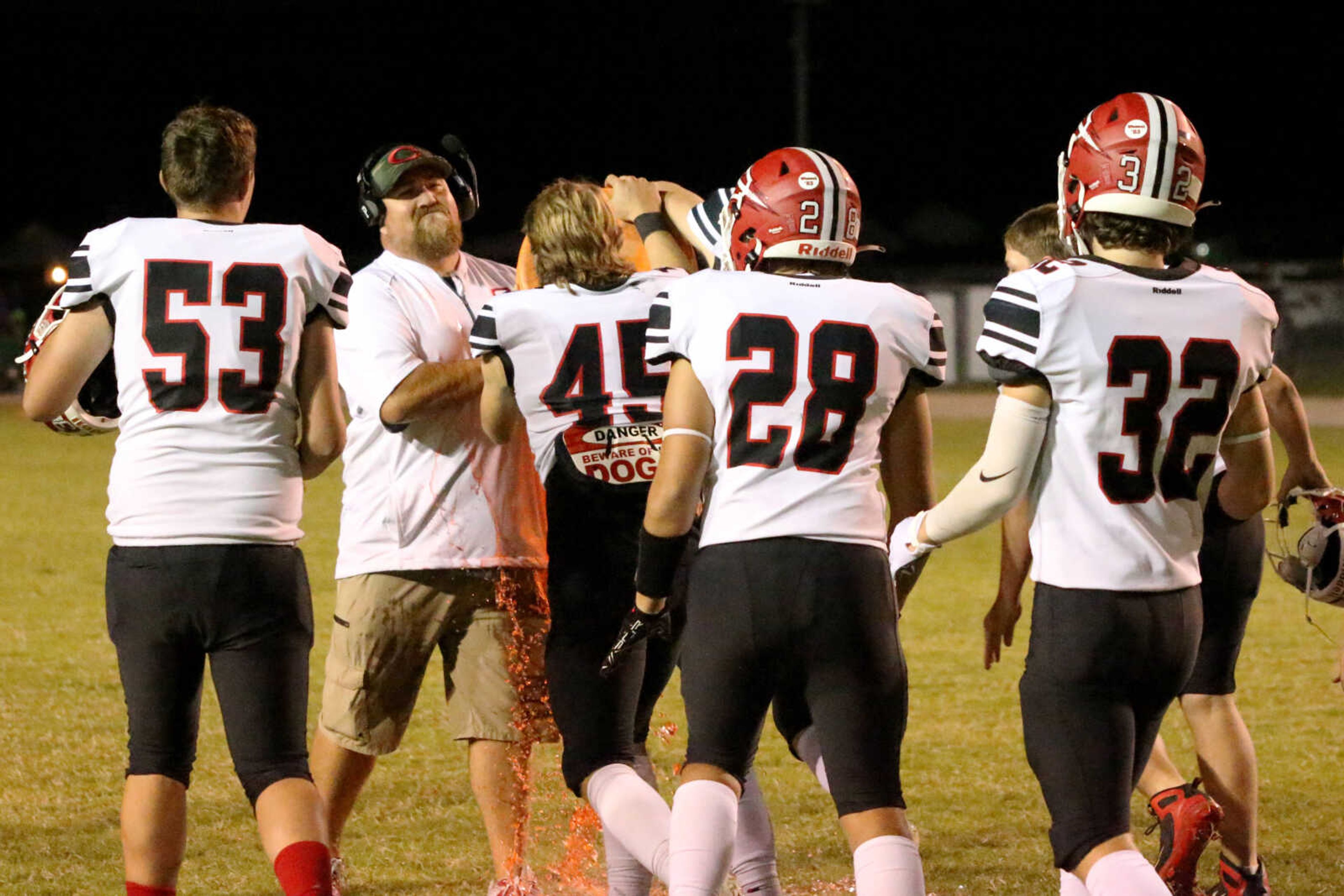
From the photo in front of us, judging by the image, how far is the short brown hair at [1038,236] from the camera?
154 inches

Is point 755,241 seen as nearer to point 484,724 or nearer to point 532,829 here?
point 484,724

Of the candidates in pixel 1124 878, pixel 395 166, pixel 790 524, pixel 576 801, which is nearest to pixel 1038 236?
pixel 790 524

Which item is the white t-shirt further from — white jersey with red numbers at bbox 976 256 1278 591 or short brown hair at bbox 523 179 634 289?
white jersey with red numbers at bbox 976 256 1278 591

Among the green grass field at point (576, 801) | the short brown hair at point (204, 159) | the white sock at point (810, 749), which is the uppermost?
the short brown hair at point (204, 159)

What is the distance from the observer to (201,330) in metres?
3.24

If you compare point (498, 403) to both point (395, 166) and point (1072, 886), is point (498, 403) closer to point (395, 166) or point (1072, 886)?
point (395, 166)

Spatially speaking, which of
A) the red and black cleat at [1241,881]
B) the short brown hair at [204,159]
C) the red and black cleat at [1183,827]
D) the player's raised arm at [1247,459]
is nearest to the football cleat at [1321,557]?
the player's raised arm at [1247,459]

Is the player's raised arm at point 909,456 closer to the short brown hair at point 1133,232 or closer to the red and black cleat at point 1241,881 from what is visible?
the short brown hair at point 1133,232

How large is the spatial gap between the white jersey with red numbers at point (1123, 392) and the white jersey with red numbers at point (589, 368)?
0.94 m

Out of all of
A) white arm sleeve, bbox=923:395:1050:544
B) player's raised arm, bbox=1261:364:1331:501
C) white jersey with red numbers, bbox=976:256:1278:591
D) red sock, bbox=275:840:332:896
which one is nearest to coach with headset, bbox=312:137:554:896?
red sock, bbox=275:840:332:896

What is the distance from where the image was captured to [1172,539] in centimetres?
290

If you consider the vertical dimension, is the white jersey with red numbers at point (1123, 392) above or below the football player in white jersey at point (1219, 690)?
above

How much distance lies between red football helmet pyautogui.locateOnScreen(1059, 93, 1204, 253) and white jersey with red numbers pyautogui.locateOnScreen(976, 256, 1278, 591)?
0.12 metres

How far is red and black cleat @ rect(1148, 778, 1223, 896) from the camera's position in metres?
3.87
